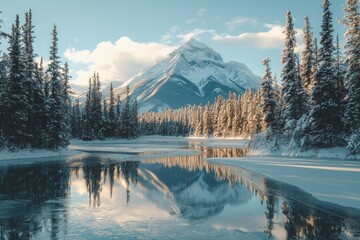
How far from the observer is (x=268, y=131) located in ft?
138

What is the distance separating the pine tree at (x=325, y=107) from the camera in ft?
111

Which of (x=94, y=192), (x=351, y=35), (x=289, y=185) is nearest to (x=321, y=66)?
(x=351, y=35)

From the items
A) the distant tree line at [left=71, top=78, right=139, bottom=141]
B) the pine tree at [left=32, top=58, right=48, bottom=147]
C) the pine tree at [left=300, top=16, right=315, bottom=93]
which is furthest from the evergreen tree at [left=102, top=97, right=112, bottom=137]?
the pine tree at [left=300, top=16, right=315, bottom=93]

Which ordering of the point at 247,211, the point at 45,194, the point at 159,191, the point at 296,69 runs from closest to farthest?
the point at 247,211
the point at 45,194
the point at 159,191
the point at 296,69

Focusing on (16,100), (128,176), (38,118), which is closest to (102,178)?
(128,176)

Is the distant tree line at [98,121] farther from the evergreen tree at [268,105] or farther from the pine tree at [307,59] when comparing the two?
the pine tree at [307,59]

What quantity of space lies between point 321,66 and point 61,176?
90.9 ft

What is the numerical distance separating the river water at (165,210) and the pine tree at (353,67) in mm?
14717

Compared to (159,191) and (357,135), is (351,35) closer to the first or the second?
(357,135)

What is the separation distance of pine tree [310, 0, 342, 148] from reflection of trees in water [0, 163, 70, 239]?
2499 centimetres

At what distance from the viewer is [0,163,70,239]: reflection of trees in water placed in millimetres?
10578

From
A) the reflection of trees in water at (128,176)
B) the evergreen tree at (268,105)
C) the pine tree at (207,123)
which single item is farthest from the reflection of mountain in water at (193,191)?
the pine tree at (207,123)

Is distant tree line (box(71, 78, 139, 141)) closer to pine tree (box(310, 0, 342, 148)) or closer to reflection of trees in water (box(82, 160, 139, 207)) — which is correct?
reflection of trees in water (box(82, 160, 139, 207))

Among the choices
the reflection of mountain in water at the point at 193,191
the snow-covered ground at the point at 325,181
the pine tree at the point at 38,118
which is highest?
the pine tree at the point at 38,118
